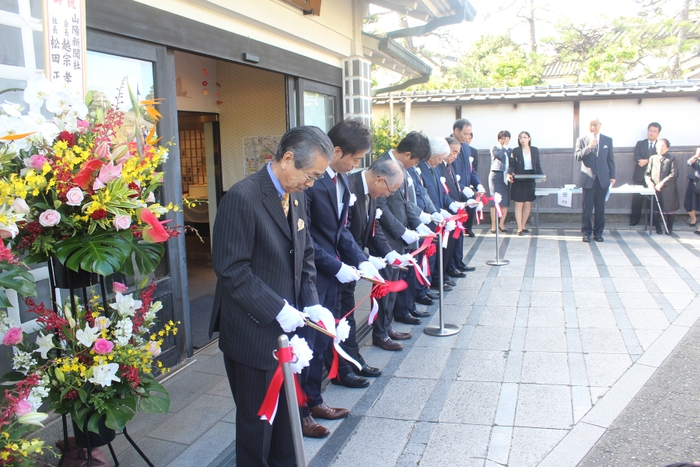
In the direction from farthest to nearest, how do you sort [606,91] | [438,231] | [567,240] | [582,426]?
[606,91] → [567,240] → [438,231] → [582,426]

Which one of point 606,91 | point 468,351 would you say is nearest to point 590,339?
point 468,351

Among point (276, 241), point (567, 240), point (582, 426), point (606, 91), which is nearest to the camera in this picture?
point (276, 241)

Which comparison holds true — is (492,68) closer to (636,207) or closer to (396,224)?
(636,207)

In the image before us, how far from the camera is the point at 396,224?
528 cm

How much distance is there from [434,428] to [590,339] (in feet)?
7.79

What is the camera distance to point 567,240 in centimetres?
1070

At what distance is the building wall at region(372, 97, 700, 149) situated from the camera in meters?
12.0

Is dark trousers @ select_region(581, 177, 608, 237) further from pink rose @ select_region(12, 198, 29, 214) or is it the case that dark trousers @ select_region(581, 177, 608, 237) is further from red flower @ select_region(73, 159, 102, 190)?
pink rose @ select_region(12, 198, 29, 214)

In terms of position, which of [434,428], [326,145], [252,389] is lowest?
[434,428]

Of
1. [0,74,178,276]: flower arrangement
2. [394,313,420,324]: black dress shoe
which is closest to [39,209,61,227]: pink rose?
[0,74,178,276]: flower arrangement

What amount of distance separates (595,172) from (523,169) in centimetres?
157

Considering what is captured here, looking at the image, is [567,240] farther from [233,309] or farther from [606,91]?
[233,309]

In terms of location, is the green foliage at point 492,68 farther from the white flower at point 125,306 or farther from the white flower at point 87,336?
the white flower at point 87,336

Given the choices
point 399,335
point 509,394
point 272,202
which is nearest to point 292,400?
point 272,202
